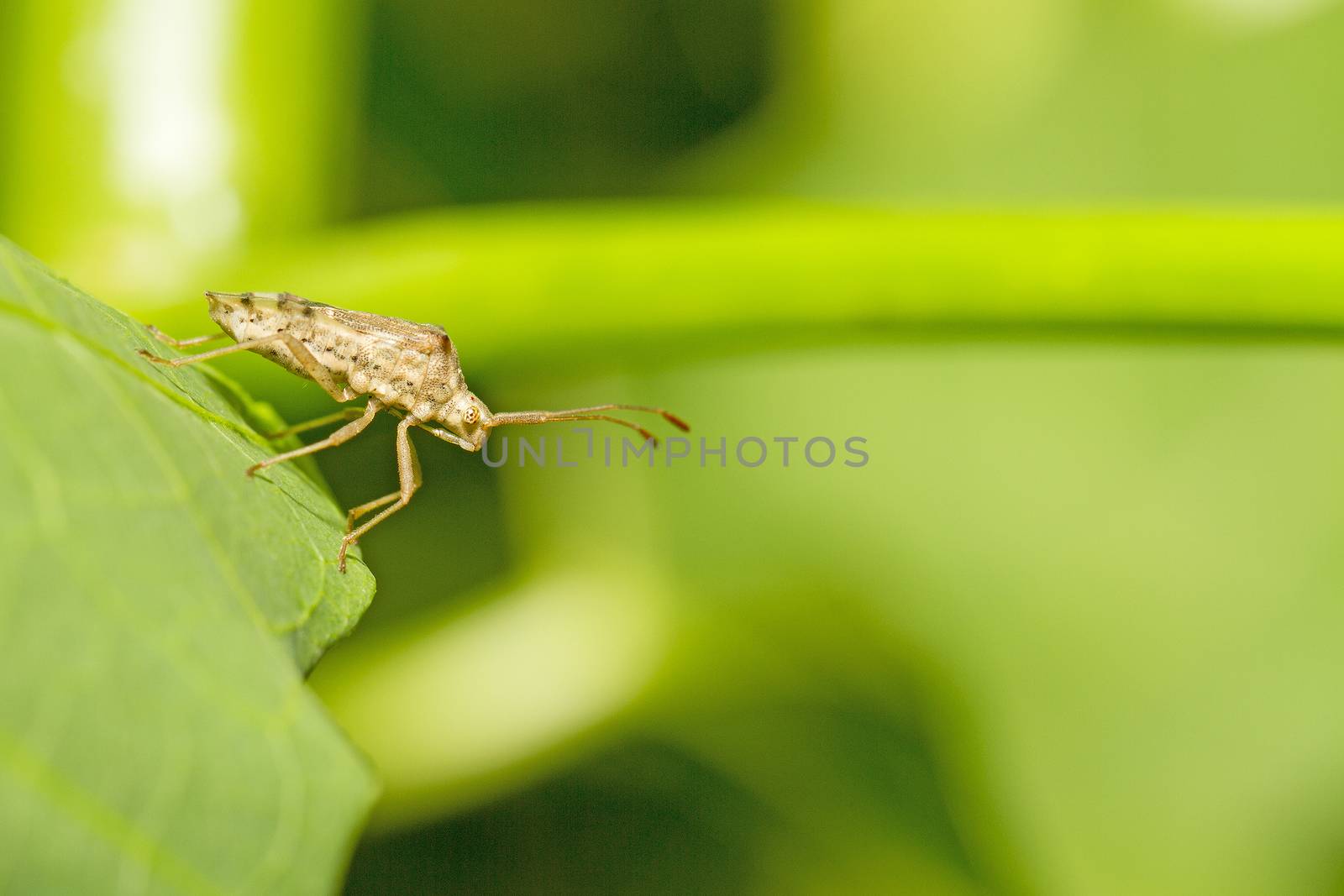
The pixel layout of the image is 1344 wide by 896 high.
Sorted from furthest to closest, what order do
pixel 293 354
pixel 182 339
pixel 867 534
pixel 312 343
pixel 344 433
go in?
pixel 867 534 → pixel 344 433 → pixel 312 343 → pixel 293 354 → pixel 182 339

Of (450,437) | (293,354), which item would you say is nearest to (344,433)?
(293,354)

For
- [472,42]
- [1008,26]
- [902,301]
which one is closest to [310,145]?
[472,42]

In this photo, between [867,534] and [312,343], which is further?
[867,534]

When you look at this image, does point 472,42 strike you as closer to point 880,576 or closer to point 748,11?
point 748,11

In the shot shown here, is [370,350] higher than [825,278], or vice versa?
[825,278]

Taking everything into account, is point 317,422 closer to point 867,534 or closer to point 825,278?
point 825,278

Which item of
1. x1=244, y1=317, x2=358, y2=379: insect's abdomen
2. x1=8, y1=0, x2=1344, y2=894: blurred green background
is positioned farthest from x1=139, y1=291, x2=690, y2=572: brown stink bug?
x1=8, y1=0, x2=1344, y2=894: blurred green background
